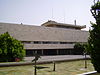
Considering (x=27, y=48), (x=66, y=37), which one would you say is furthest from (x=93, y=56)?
(x=66, y=37)

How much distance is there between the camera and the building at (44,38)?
35.6 m

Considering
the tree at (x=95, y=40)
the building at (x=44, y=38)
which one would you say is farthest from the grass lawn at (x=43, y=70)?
the building at (x=44, y=38)

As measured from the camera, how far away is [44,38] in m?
39.4

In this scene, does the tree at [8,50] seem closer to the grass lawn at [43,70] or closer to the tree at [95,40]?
the grass lawn at [43,70]

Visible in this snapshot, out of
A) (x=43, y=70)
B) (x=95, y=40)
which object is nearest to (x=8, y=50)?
(x=43, y=70)

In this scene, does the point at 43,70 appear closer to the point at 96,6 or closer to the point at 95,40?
the point at 95,40

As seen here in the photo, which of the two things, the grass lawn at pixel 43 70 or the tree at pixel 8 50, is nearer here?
the grass lawn at pixel 43 70

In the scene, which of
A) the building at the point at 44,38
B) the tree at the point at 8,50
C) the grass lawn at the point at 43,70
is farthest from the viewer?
the building at the point at 44,38

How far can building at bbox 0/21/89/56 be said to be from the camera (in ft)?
117

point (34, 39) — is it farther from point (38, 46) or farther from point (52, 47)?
point (52, 47)

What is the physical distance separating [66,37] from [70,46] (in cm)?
321

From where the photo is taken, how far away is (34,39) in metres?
37.5

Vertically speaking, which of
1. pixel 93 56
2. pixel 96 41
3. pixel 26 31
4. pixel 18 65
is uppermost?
pixel 26 31

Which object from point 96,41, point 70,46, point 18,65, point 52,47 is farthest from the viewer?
point 70,46
